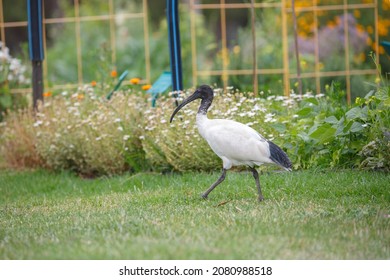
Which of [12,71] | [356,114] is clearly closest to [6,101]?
[12,71]

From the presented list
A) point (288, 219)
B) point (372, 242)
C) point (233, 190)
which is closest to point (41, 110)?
point (233, 190)

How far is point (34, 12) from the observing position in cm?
1045

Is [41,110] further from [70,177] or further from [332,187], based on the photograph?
[332,187]

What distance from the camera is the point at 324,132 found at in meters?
7.96

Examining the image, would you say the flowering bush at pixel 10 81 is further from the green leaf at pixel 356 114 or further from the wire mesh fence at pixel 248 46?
the green leaf at pixel 356 114

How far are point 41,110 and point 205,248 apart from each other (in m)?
5.93

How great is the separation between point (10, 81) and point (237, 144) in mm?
7307

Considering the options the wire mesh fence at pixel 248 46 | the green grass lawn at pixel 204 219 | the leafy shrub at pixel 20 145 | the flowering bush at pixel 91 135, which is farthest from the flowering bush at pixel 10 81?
A: the green grass lawn at pixel 204 219

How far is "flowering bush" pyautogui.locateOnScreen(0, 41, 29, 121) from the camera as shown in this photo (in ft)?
41.8

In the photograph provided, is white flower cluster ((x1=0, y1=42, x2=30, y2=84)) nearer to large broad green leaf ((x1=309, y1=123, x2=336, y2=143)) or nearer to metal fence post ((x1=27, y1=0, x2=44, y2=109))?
metal fence post ((x1=27, y1=0, x2=44, y2=109))

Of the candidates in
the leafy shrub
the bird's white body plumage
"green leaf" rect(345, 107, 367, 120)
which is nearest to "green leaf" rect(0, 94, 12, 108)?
the leafy shrub

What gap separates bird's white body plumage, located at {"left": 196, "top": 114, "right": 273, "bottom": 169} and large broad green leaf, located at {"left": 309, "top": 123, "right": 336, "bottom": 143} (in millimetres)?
1339

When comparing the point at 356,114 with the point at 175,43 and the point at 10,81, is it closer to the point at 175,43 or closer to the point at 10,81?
the point at 175,43

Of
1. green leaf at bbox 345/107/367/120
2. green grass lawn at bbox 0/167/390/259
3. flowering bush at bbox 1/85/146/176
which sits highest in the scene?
green leaf at bbox 345/107/367/120
